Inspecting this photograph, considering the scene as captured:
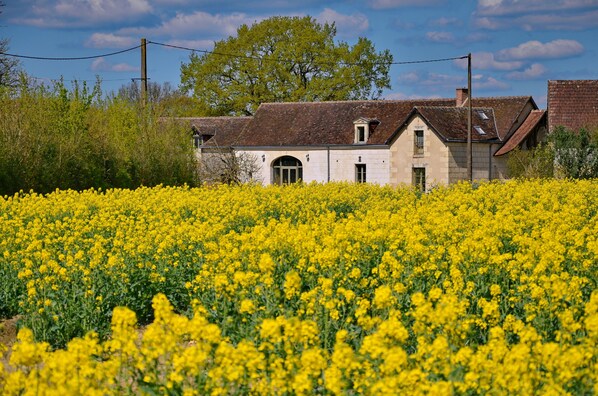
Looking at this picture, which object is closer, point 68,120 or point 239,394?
point 239,394

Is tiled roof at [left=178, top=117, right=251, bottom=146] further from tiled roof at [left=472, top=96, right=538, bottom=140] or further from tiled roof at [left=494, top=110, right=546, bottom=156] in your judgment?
tiled roof at [left=494, top=110, right=546, bottom=156]

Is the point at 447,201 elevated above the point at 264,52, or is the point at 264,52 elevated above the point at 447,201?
the point at 264,52

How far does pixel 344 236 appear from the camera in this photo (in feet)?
38.9

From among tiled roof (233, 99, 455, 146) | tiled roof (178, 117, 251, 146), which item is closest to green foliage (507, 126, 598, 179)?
tiled roof (233, 99, 455, 146)

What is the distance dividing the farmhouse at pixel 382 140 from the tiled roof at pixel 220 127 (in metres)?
0.32

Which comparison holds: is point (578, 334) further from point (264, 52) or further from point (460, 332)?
point (264, 52)

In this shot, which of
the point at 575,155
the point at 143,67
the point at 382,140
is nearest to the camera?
the point at 143,67

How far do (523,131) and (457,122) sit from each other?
11.6 ft

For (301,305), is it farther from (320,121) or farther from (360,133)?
(320,121)

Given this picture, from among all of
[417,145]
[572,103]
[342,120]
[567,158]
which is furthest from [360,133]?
[567,158]

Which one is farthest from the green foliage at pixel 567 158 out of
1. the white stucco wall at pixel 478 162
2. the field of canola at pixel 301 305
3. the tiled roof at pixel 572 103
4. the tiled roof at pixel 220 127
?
the tiled roof at pixel 220 127

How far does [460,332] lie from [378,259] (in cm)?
433

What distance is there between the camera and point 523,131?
50.8 metres

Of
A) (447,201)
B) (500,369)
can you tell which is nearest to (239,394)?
(500,369)
